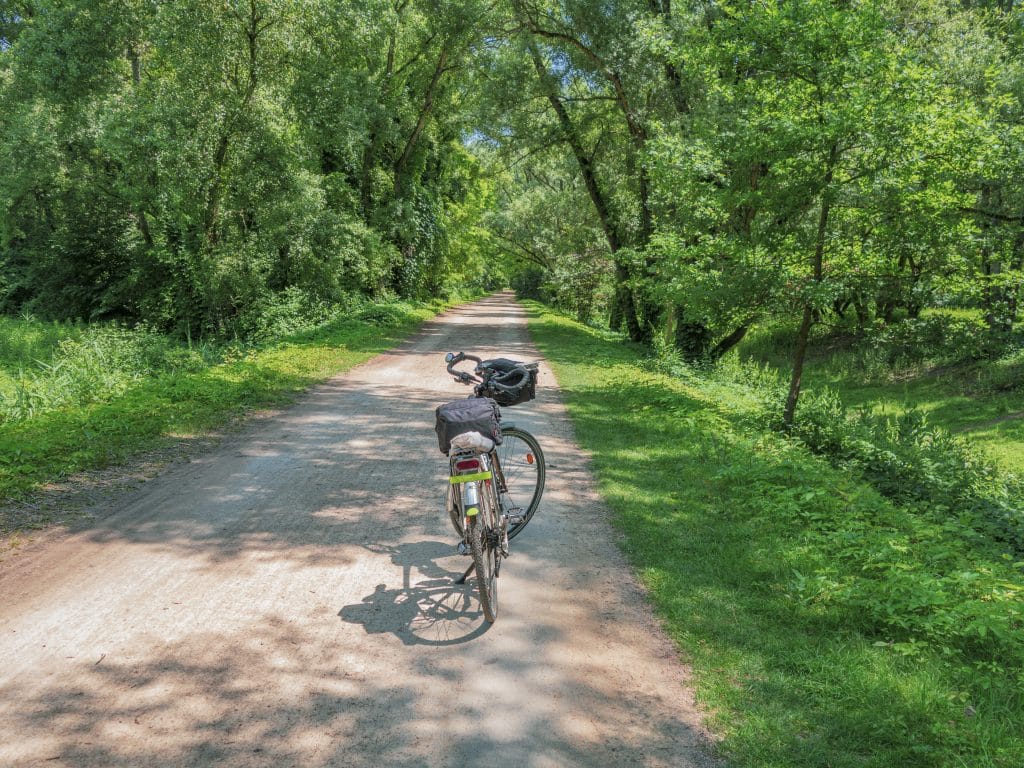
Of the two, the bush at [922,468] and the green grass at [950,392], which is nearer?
the bush at [922,468]

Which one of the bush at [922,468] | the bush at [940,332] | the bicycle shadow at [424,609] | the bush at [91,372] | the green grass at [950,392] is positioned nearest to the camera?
the bicycle shadow at [424,609]

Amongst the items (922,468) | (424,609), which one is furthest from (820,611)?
(922,468)

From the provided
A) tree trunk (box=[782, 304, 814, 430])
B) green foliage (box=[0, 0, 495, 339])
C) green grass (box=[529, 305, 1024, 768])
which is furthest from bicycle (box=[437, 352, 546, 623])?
green foliage (box=[0, 0, 495, 339])

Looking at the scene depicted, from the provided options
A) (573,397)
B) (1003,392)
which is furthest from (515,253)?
(573,397)

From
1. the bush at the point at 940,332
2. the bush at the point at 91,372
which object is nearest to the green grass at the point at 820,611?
the bush at the point at 940,332

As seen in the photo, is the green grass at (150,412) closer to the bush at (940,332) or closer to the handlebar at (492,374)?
the handlebar at (492,374)

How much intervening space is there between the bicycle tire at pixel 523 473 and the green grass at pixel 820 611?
0.83 metres

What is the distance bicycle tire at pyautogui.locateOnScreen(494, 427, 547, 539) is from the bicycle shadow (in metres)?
0.92

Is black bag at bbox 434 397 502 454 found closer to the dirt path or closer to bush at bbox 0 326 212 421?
the dirt path

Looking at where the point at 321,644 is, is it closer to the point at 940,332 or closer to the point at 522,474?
the point at 522,474

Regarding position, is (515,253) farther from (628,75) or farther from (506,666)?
(506,666)

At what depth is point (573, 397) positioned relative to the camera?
1134 centimetres

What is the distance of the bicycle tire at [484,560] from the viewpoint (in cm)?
377

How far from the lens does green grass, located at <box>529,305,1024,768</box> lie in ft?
9.80
